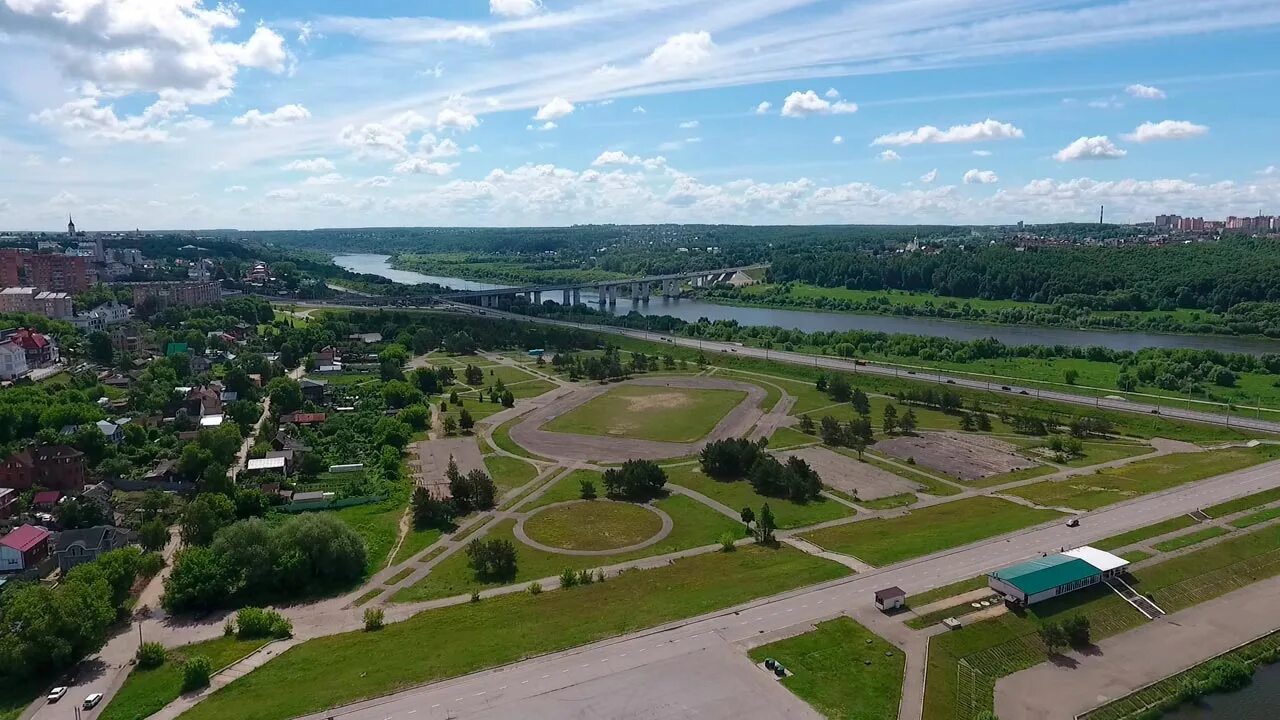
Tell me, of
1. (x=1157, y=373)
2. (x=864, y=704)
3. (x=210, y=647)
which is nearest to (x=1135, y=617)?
(x=864, y=704)

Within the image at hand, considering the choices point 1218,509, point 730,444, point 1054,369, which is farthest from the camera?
point 1054,369

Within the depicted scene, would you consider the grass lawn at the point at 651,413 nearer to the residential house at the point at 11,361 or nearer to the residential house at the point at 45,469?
the residential house at the point at 45,469

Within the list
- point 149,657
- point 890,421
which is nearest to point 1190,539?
point 890,421

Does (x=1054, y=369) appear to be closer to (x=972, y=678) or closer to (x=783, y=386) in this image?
(x=783, y=386)

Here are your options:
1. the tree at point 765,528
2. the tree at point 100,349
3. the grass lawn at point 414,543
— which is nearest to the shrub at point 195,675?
the grass lawn at point 414,543

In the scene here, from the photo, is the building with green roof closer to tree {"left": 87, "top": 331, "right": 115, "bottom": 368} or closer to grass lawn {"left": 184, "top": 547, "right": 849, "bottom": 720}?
grass lawn {"left": 184, "top": 547, "right": 849, "bottom": 720}

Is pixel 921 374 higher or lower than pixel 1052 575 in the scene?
higher

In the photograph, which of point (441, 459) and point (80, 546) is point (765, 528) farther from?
point (80, 546)
